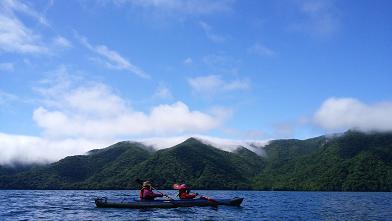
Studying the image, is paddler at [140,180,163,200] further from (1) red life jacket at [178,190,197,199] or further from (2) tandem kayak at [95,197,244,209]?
(1) red life jacket at [178,190,197,199]

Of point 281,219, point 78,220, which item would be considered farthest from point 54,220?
point 281,219

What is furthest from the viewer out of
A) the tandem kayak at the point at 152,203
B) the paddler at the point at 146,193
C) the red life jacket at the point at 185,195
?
the red life jacket at the point at 185,195

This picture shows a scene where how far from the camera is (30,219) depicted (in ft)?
184

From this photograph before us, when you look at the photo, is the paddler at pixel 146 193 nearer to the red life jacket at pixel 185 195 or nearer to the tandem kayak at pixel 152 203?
the tandem kayak at pixel 152 203

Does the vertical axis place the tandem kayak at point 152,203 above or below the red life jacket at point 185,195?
below

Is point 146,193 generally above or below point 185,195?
above

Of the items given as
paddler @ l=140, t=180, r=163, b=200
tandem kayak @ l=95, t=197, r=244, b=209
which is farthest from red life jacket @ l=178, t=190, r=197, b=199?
paddler @ l=140, t=180, r=163, b=200

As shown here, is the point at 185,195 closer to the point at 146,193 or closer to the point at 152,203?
the point at 152,203

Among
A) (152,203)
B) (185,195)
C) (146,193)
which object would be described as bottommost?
(152,203)

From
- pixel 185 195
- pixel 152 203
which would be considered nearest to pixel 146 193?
pixel 152 203

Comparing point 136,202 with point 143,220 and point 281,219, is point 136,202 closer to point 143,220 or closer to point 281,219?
point 143,220

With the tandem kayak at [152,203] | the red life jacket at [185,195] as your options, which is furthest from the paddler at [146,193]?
the red life jacket at [185,195]

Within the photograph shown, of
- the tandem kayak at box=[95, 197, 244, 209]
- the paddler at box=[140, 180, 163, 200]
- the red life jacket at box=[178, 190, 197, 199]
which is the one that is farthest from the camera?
the red life jacket at box=[178, 190, 197, 199]

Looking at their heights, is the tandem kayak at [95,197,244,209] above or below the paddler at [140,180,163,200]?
below
